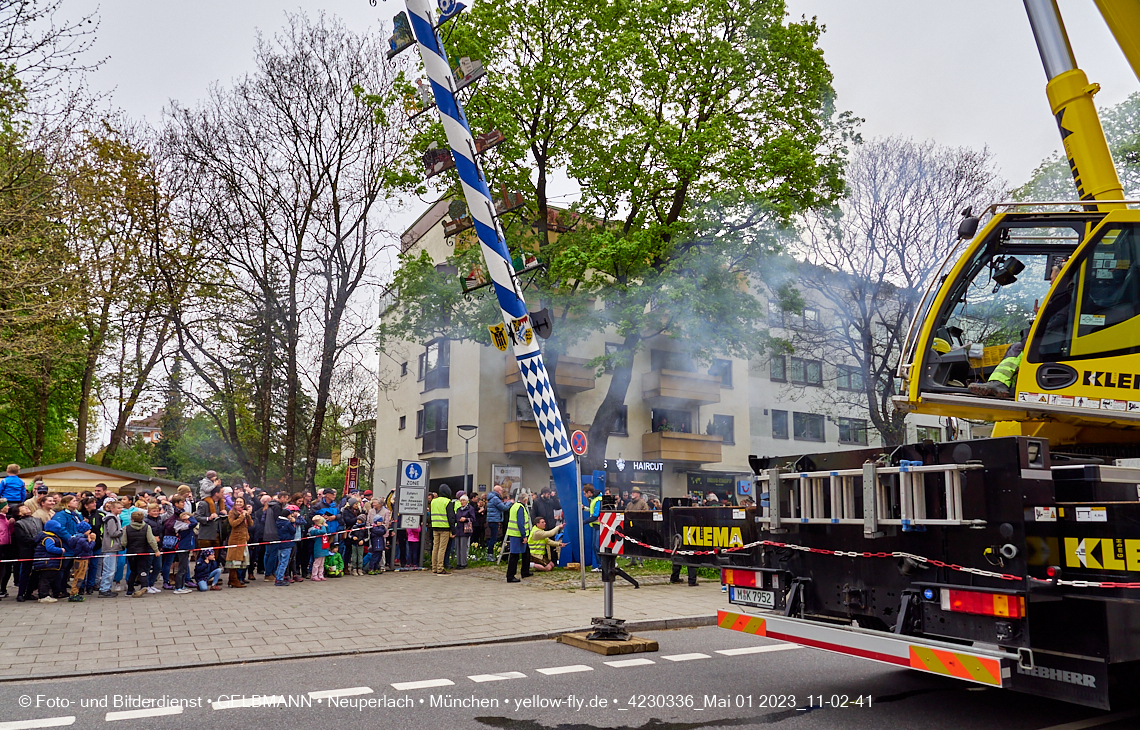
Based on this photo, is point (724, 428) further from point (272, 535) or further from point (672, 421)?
point (272, 535)

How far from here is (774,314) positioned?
77.6ft

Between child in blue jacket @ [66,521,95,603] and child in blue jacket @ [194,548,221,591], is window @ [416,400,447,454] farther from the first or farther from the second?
child in blue jacket @ [66,521,95,603]

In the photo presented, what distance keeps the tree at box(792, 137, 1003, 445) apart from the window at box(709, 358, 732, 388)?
10292mm

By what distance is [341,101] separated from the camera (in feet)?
74.6

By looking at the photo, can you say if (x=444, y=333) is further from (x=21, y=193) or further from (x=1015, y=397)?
(x=1015, y=397)

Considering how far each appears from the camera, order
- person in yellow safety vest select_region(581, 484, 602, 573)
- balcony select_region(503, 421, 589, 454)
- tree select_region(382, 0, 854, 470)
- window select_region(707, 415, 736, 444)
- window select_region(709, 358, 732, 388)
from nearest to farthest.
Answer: person in yellow safety vest select_region(581, 484, 602, 573)
tree select_region(382, 0, 854, 470)
balcony select_region(503, 421, 589, 454)
window select_region(709, 358, 732, 388)
window select_region(707, 415, 736, 444)

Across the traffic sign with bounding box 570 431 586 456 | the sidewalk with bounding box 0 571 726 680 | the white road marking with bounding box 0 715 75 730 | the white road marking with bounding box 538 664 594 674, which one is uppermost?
the traffic sign with bounding box 570 431 586 456

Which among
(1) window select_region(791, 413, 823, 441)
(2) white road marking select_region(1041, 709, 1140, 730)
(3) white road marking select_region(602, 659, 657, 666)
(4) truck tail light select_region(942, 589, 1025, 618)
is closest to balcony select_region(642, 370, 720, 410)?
(1) window select_region(791, 413, 823, 441)

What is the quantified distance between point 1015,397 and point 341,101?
2054 centimetres

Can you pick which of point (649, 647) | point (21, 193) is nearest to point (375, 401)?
point (21, 193)

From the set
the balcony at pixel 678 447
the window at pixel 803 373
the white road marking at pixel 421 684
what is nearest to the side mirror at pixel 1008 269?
the white road marking at pixel 421 684

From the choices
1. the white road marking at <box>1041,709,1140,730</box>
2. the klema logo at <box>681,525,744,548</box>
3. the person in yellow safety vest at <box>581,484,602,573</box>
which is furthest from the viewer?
the person in yellow safety vest at <box>581,484,602,573</box>

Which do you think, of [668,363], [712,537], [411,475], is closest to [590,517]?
[411,475]

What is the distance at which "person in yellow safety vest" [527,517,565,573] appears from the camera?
15.4 m
